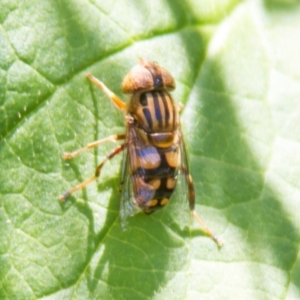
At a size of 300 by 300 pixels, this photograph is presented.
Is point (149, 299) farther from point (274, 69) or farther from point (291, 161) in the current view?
point (274, 69)

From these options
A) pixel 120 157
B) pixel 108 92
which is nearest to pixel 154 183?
pixel 120 157

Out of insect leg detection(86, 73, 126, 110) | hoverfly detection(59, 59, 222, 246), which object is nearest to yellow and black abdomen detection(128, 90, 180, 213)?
hoverfly detection(59, 59, 222, 246)

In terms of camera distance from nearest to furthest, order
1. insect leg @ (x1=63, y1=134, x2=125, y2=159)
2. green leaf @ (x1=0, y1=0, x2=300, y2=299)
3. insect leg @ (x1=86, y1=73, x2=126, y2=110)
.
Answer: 1. green leaf @ (x1=0, y1=0, x2=300, y2=299)
2. insect leg @ (x1=63, y1=134, x2=125, y2=159)
3. insect leg @ (x1=86, y1=73, x2=126, y2=110)

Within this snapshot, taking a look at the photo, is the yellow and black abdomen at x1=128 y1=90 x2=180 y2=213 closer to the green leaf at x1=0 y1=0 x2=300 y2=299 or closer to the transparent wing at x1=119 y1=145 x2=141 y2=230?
the transparent wing at x1=119 y1=145 x2=141 y2=230

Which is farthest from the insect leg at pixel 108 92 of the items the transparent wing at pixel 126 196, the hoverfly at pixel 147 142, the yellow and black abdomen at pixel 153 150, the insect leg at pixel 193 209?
the insect leg at pixel 193 209

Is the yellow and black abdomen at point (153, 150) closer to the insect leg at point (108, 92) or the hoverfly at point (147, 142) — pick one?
the hoverfly at point (147, 142)

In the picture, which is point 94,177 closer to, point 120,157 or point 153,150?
point 120,157

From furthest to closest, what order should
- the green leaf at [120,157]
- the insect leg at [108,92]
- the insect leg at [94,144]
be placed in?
the insect leg at [108,92] < the insect leg at [94,144] < the green leaf at [120,157]
